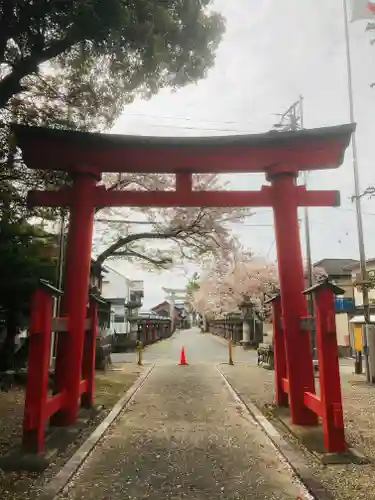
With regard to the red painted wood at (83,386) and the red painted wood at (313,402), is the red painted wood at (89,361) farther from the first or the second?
the red painted wood at (313,402)

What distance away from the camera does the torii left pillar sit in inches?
264

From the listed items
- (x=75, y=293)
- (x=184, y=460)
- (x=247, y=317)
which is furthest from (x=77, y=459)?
(x=247, y=317)

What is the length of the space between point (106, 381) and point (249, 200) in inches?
317

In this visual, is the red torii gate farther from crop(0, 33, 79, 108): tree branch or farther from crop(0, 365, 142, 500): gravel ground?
crop(0, 365, 142, 500): gravel ground

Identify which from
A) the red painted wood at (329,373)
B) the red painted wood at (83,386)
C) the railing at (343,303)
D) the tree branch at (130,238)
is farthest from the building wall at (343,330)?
the red painted wood at (329,373)

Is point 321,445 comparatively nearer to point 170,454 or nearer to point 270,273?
point 170,454

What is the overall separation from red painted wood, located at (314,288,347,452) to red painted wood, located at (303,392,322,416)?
210 millimetres

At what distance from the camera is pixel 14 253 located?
36.4 ft

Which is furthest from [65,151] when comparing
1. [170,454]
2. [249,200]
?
[170,454]

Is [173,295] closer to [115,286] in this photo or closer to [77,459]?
[115,286]

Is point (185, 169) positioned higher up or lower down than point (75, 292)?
higher up

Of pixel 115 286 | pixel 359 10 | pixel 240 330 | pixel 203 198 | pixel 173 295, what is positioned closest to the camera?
pixel 203 198

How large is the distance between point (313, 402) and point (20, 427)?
200 inches

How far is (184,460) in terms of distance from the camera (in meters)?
5.30
